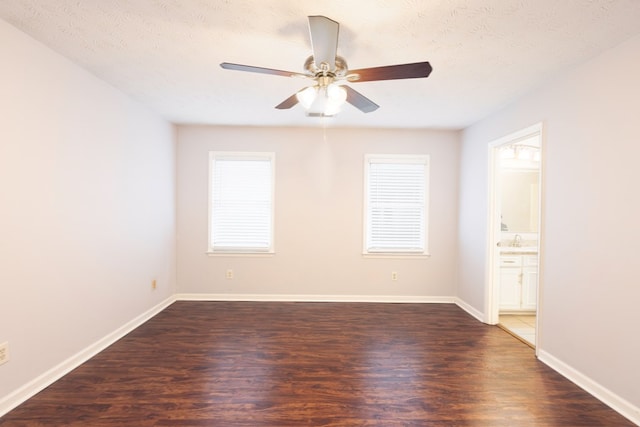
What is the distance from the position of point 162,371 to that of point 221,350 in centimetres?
52

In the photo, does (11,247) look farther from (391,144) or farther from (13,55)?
(391,144)

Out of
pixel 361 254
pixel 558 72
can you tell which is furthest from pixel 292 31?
pixel 361 254

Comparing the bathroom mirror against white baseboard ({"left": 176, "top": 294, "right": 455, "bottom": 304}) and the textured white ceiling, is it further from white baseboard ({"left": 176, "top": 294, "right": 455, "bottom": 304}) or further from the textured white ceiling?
the textured white ceiling

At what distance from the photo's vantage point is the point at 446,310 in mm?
4098

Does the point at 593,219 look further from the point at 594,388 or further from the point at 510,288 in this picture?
the point at 510,288

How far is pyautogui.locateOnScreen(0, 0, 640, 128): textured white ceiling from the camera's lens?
69.4 inches

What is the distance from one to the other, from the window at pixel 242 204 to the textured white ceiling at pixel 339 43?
1.39 meters

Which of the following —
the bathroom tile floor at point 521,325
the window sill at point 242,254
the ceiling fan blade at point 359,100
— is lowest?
the bathroom tile floor at point 521,325

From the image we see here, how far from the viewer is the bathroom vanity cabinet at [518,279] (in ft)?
13.2

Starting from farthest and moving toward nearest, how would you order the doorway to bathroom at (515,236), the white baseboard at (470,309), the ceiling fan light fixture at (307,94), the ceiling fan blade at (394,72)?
the white baseboard at (470,309) → the doorway to bathroom at (515,236) → the ceiling fan light fixture at (307,94) → the ceiling fan blade at (394,72)

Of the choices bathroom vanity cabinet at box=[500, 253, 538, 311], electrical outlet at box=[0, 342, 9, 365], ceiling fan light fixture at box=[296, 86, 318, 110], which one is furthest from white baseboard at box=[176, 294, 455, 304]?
ceiling fan light fixture at box=[296, 86, 318, 110]

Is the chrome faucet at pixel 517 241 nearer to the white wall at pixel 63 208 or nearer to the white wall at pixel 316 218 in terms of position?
the white wall at pixel 316 218

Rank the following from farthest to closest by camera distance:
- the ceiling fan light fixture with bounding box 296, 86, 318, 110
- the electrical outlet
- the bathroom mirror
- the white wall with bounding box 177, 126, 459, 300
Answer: the bathroom mirror < the white wall with bounding box 177, 126, 459, 300 < the ceiling fan light fixture with bounding box 296, 86, 318, 110 < the electrical outlet

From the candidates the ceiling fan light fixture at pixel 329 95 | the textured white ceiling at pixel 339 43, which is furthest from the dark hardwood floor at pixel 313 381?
the textured white ceiling at pixel 339 43
